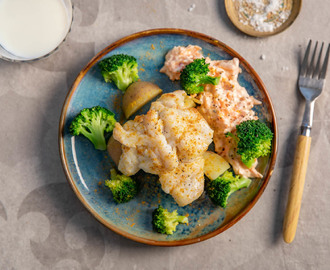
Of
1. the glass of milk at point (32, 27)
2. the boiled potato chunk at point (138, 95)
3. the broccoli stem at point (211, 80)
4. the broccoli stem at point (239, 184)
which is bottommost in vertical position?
the broccoli stem at point (239, 184)

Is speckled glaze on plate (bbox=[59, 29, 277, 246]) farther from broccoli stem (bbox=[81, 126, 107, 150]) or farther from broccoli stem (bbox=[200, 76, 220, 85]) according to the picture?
broccoli stem (bbox=[200, 76, 220, 85])

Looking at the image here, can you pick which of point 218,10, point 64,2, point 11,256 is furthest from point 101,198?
point 218,10

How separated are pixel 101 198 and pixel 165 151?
3.08 ft

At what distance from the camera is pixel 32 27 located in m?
3.25

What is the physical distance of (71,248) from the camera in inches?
136

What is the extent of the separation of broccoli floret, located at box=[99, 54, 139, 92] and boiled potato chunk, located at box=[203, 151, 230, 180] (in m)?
1.15

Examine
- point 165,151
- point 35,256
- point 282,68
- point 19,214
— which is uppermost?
point 282,68

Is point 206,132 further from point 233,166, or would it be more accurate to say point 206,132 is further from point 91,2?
point 91,2

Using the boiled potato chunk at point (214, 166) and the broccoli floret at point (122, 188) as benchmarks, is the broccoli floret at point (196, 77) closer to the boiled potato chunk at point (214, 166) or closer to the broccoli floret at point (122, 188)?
the boiled potato chunk at point (214, 166)

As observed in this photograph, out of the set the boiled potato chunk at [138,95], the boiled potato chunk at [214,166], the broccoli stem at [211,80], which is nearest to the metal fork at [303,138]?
the boiled potato chunk at [214,166]

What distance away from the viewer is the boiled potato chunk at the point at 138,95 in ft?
10.6

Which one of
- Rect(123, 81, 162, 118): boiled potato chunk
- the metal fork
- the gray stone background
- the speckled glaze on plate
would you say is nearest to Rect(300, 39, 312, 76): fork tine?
the metal fork

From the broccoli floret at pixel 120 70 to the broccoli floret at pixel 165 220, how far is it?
53.8 inches

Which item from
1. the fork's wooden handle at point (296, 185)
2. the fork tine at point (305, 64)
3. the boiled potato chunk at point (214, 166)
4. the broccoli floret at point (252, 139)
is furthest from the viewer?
the fork tine at point (305, 64)
